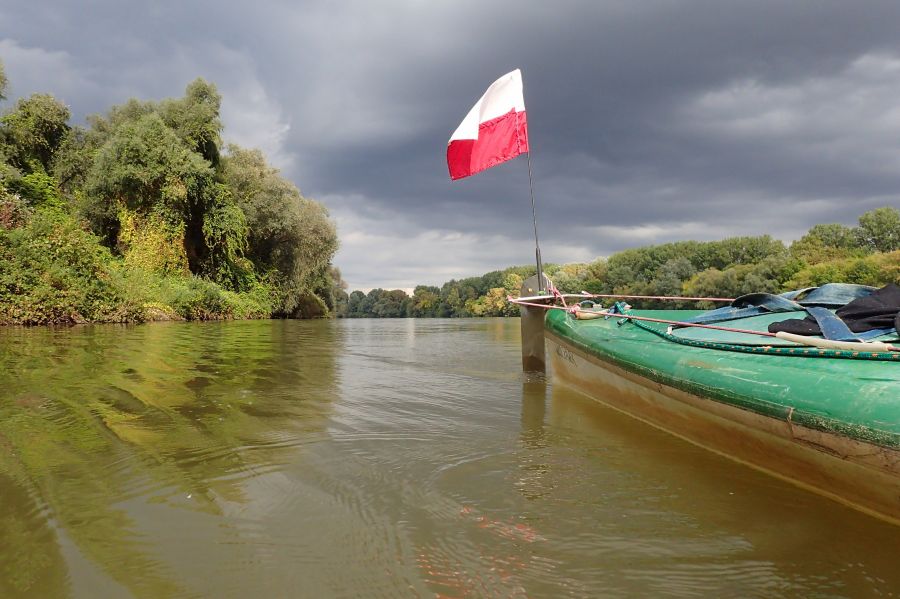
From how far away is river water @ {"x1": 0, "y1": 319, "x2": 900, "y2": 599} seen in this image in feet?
5.64

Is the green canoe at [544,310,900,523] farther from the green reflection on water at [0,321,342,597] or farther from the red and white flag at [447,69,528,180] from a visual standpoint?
the red and white flag at [447,69,528,180]

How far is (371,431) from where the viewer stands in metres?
3.63

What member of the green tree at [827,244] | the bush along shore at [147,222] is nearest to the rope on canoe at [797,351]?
the bush along shore at [147,222]

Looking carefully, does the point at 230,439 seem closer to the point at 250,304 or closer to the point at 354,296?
the point at 250,304

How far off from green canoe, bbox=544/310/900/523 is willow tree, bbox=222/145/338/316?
2692 cm

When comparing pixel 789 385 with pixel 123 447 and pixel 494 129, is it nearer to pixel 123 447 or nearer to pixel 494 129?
pixel 123 447

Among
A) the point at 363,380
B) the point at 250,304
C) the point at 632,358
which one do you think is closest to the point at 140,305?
the point at 250,304

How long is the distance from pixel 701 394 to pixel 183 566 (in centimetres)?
265

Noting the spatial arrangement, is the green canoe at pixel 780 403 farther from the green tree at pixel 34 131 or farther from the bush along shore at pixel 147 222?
the green tree at pixel 34 131

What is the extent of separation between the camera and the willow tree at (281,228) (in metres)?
28.0

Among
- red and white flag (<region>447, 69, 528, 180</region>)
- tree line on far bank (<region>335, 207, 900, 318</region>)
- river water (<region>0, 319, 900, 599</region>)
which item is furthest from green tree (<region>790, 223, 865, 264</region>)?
river water (<region>0, 319, 900, 599</region>)

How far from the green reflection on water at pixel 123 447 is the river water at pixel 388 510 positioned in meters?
0.01

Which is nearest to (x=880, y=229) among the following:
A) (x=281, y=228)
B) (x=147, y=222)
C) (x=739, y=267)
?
(x=739, y=267)

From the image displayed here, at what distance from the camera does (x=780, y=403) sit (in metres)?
2.34
